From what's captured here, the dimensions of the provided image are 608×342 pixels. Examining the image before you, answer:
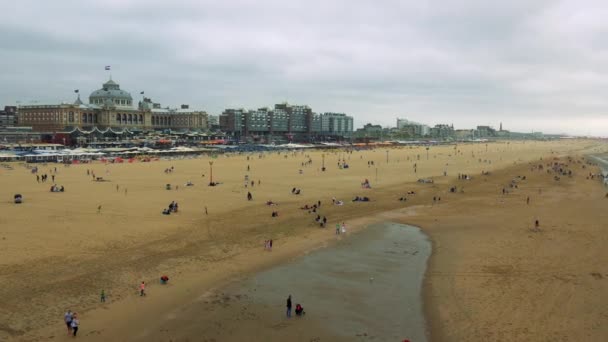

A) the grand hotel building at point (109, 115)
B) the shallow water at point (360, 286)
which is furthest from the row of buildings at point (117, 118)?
the shallow water at point (360, 286)

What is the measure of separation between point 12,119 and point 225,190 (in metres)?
144

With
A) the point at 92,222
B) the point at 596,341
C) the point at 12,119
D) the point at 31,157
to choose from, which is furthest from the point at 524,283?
the point at 12,119

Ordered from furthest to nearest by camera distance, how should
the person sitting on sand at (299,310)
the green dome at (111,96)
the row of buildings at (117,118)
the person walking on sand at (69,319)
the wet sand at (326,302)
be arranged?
the green dome at (111,96) < the row of buildings at (117,118) < the person sitting on sand at (299,310) < the wet sand at (326,302) < the person walking on sand at (69,319)

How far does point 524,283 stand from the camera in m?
19.0

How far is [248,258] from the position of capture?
2195cm

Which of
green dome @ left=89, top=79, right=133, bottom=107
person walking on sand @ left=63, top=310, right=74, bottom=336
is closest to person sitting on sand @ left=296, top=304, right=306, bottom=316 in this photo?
person walking on sand @ left=63, top=310, right=74, bottom=336

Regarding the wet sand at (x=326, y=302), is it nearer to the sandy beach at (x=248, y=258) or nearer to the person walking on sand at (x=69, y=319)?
the sandy beach at (x=248, y=258)

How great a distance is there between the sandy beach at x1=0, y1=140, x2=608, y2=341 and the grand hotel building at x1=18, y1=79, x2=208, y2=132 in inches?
3855

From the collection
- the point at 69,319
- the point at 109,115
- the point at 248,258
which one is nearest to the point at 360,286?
the point at 248,258

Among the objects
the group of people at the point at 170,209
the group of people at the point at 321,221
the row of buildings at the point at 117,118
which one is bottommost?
the group of people at the point at 321,221

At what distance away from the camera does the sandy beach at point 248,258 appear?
48.8 feet

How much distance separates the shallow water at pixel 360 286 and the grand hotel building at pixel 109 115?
4857 inches

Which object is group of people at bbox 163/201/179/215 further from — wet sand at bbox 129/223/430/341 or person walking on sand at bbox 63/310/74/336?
person walking on sand at bbox 63/310/74/336

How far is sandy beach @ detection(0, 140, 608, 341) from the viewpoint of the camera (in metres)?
14.9
